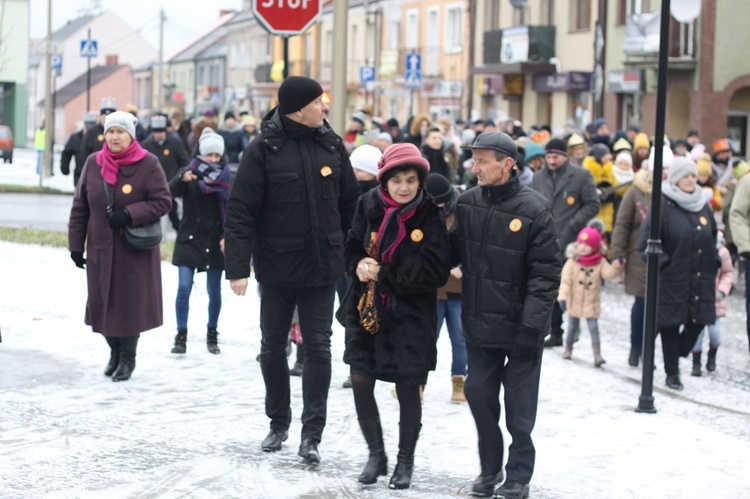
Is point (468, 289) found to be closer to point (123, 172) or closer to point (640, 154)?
point (123, 172)

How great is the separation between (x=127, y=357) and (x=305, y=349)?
2.40 meters

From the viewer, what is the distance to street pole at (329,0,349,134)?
Result: 10.2 meters

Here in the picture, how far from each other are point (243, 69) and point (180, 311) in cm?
6854

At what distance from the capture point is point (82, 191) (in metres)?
8.88

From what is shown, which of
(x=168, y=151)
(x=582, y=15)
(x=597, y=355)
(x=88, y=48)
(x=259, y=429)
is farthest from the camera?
(x=88, y=48)

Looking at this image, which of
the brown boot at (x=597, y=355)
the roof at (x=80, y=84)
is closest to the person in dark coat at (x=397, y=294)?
the brown boot at (x=597, y=355)

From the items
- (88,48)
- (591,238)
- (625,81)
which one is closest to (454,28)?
(625,81)

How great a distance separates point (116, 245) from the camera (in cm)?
887

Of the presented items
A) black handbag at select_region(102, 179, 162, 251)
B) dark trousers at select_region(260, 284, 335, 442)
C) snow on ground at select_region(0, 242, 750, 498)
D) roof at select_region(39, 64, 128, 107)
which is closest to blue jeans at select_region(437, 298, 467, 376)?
snow on ground at select_region(0, 242, 750, 498)

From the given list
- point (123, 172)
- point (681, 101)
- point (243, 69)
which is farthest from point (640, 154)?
point (243, 69)

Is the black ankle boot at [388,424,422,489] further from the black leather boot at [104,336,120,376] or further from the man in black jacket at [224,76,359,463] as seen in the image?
the black leather boot at [104,336,120,376]

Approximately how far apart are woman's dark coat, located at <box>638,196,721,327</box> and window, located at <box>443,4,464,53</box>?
1505 inches

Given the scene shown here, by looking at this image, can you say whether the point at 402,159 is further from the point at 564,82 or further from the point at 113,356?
the point at 564,82

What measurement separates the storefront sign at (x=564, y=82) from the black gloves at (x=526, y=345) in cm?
3117
